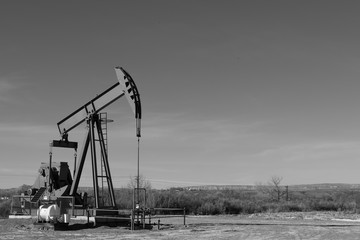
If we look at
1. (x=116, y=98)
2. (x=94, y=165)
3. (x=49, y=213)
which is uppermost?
(x=116, y=98)

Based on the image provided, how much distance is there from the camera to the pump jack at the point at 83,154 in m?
18.4

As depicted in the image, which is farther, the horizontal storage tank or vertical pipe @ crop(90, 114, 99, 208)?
vertical pipe @ crop(90, 114, 99, 208)

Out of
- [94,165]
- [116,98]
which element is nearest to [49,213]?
[94,165]

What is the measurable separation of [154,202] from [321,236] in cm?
1844

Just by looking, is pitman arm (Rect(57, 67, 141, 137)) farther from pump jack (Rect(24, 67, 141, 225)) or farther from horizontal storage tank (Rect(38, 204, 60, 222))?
horizontal storage tank (Rect(38, 204, 60, 222))

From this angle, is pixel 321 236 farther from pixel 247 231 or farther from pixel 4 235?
pixel 4 235

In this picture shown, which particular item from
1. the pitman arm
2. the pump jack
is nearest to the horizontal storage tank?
the pump jack

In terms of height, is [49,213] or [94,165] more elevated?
[94,165]

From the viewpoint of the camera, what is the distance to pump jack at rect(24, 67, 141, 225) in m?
18.4

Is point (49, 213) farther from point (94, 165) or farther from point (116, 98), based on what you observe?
point (116, 98)

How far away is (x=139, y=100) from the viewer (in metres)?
18.2

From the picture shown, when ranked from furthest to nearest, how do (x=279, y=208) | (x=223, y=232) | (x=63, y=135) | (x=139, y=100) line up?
(x=279, y=208)
(x=63, y=135)
(x=139, y=100)
(x=223, y=232)

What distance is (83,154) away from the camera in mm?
19625

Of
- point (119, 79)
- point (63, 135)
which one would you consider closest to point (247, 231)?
point (119, 79)
